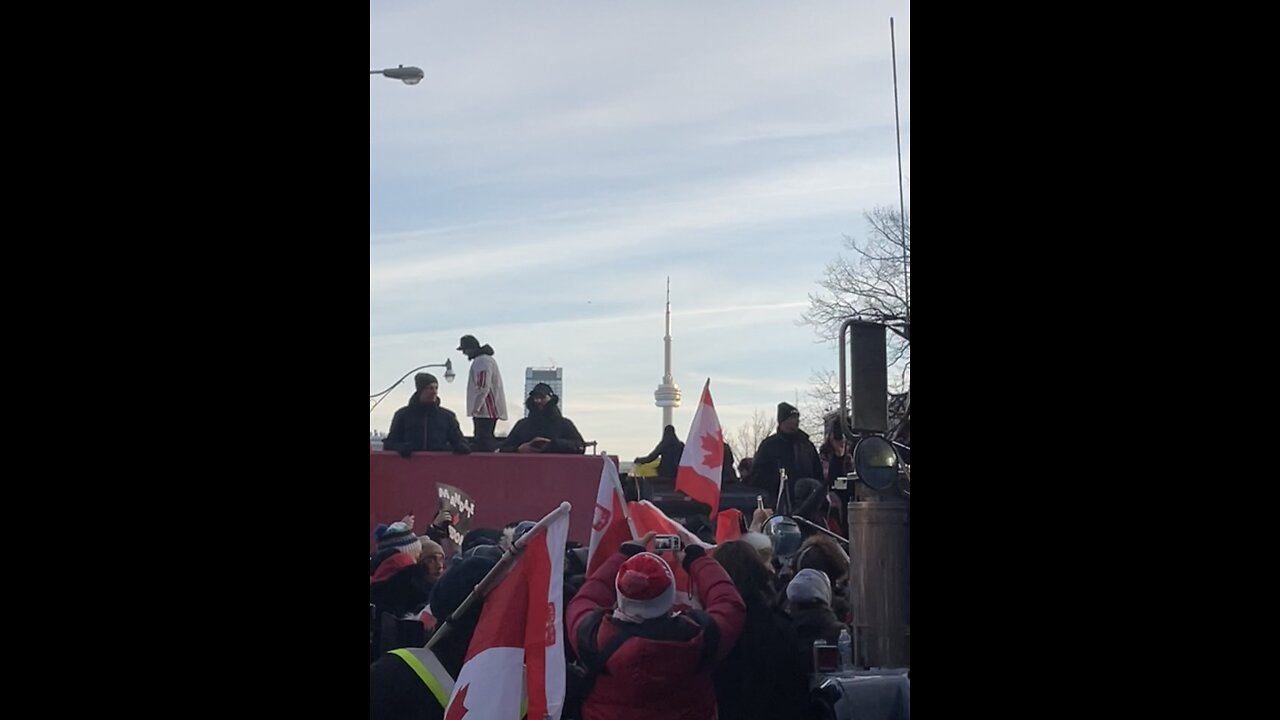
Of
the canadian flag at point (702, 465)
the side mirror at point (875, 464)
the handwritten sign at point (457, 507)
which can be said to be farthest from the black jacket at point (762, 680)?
the handwritten sign at point (457, 507)

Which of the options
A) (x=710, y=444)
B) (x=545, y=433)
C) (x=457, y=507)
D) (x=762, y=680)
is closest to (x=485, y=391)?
(x=545, y=433)

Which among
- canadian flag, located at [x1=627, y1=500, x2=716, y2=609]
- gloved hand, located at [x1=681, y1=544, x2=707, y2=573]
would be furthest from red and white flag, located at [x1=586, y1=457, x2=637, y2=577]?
gloved hand, located at [x1=681, y1=544, x2=707, y2=573]

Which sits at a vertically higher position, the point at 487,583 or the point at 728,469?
the point at 728,469

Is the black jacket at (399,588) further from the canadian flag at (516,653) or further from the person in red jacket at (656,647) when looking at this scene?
the person in red jacket at (656,647)

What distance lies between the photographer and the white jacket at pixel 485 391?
6.21 m

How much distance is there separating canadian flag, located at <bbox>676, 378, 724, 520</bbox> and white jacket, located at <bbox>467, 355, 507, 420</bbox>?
862mm

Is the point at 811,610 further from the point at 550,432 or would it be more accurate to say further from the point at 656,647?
the point at 550,432

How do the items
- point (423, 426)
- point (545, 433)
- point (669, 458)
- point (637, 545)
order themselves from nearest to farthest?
1. point (637, 545)
2. point (423, 426)
3. point (545, 433)
4. point (669, 458)

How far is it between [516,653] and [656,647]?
550 millimetres

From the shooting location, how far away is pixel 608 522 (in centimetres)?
579

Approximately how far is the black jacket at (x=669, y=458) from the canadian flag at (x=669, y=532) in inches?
32.3

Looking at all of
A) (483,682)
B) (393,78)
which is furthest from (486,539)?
(393,78)
